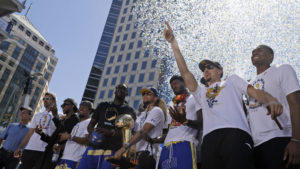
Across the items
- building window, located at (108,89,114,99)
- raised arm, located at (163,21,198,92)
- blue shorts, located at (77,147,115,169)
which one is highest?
building window, located at (108,89,114,99)

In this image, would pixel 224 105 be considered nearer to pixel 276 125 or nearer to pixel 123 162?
pixel 276 125

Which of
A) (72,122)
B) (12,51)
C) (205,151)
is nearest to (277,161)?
(205,151)

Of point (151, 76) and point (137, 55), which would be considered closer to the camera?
point (151, 76)

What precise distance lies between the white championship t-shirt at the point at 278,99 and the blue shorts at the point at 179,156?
32.3 inches

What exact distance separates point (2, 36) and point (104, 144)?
3027 centimetres

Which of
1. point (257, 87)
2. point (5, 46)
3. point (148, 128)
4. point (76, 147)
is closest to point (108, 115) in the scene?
point (76, 147)

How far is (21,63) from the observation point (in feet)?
273

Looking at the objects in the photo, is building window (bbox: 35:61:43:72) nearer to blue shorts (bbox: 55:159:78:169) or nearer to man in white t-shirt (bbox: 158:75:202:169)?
blue shorts (bbox: 55:159:78:169)

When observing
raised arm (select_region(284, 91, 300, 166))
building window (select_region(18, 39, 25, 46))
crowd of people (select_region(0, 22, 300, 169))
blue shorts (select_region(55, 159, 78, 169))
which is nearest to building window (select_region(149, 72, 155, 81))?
crowd of people (select_region(0, 22, 300, 169))

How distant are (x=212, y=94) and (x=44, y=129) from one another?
4.43 m

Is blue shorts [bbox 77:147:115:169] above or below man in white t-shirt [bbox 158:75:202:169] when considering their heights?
below

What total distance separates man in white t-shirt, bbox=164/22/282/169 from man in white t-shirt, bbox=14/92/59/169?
12.8 feet

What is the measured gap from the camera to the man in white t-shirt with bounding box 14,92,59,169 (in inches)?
223

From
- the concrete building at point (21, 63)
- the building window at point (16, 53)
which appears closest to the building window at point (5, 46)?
the concrete building at point (21, 63)
